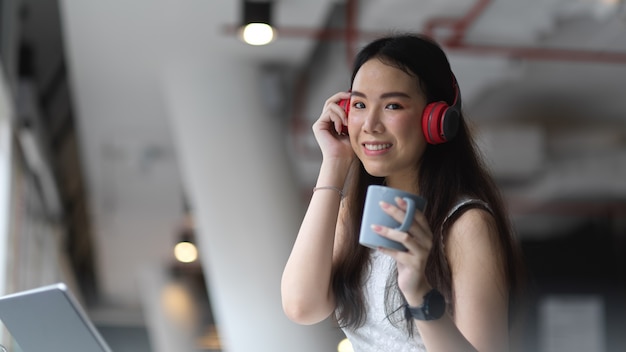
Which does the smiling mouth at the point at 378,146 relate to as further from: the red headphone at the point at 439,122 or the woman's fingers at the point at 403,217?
the woman's fingers at the point at 403,217

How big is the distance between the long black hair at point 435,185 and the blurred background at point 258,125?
8.38 feet

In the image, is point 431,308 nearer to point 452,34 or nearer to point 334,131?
point 334,131

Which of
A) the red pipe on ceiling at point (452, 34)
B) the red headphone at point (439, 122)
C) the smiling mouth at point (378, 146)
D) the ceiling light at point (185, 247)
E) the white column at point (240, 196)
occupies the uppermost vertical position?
the red pipe on ceiling at point (452, 34)

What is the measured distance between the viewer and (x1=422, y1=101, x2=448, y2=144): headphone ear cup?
4.87 feet

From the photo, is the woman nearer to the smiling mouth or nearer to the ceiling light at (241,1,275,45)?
the smiling mouth

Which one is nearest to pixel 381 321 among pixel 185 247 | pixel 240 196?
pixel 240 196

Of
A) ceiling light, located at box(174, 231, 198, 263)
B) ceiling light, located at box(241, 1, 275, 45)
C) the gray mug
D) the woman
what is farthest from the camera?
ceiling light, located at box(174, 231, 198, 263)

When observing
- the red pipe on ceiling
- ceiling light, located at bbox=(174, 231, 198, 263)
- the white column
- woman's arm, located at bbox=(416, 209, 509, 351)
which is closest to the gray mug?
woman's arm, located at bbox=(416, 209, 509, 351)

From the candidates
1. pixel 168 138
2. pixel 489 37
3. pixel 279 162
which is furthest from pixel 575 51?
pixel 168 138

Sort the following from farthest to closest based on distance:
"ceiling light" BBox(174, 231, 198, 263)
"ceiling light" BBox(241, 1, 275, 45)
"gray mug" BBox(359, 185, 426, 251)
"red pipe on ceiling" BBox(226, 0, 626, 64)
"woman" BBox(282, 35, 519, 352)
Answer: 1. "ceiling light" BBox(174, 231, 198, 263)
2. "red pipe on ceiling" BBox(226, 0, 626, 64)
3. "ceiling light" BBox(241, 1, 275, 45)
4. "woman" BBox(282, 35, 519, 352)
5. "gray mug" BBox(359, 185, 426, 251)

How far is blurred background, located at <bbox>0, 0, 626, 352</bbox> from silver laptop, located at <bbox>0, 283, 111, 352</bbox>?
9.00 feet

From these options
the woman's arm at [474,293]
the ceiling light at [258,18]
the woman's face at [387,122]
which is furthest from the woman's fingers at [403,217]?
the ceiling light at [258,18]

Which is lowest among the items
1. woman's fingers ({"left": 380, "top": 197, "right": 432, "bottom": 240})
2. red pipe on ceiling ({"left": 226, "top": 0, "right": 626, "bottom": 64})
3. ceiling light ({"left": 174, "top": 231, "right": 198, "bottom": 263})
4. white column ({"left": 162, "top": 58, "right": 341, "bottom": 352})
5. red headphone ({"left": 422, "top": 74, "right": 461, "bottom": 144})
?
ceiling light ({"left": 174, "top": 231, "right": 198, "bottom": 263})

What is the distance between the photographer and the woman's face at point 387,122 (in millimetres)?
1506
